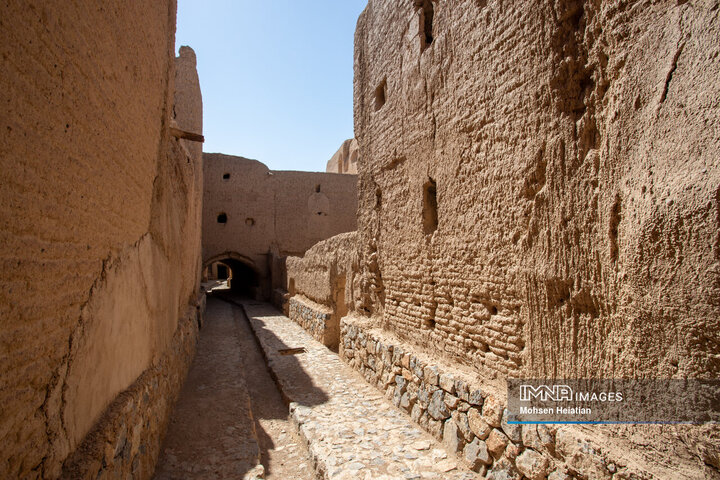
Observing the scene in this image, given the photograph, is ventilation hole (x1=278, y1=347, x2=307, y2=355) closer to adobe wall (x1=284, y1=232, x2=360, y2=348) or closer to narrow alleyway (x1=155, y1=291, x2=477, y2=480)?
narrow alleyway (x1=155, y1=291, x2=477, y2=480)

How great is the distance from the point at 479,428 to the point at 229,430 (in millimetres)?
2456

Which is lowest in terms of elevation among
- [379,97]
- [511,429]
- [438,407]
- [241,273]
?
[438,407]

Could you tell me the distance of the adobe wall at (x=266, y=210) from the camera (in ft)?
51.9

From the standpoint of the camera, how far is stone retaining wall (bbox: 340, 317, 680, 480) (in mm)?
2352

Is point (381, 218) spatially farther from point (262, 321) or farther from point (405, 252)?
point (262, 321)

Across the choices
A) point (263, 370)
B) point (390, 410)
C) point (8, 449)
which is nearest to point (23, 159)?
point (8, 449)

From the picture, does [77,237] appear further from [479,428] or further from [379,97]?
[379,97]

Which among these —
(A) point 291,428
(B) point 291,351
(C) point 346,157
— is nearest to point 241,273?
(C) point 346,157

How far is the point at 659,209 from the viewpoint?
2045mm

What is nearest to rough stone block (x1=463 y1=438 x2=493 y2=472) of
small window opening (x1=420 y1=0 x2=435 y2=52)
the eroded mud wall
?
the eroded mud wall

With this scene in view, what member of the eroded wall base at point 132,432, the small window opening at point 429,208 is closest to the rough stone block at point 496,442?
the small window opening at point 429,208

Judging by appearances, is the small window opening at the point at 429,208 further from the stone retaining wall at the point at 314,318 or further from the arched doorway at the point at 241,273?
the arched doorway at the point at 241,273

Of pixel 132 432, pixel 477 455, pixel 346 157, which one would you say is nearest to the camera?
pixel 132 432

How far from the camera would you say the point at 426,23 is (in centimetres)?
464
